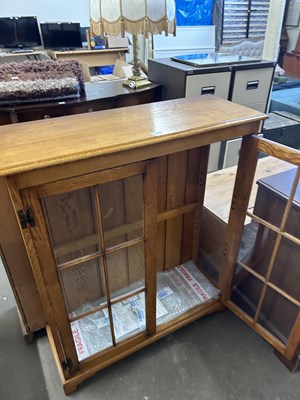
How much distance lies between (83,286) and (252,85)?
5.13ft

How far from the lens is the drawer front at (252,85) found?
181 centimetres

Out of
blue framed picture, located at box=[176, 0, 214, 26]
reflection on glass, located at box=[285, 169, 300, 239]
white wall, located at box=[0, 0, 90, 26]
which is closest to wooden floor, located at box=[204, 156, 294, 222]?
reflection on glass, located at box=[285, 169, 300, 239]

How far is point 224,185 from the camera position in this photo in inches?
69.4

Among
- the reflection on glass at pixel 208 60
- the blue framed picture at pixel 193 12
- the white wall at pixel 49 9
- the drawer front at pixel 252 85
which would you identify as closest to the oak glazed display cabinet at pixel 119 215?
the reflection on glass at pixel 208 60

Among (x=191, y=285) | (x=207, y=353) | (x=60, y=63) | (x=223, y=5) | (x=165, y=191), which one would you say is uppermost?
(x=223, y=5)

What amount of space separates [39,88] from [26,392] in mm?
1278

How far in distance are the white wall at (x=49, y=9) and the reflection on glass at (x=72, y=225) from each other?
14.5 ft

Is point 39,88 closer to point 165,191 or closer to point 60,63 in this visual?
point 60,63

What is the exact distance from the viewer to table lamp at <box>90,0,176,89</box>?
1.33 m

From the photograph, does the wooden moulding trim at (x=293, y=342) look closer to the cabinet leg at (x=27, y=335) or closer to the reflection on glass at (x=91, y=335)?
the reflection on glass at (x=91, y=335)

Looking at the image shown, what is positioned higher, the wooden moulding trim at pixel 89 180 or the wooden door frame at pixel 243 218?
the wooden moulding trim at pixel 89 180

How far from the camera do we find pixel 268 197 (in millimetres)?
1192

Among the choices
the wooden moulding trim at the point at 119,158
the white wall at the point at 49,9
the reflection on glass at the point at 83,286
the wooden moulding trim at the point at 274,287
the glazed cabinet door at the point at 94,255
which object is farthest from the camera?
the white wall at the point at 49,9

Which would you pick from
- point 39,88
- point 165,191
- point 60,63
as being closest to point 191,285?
point 165,191
